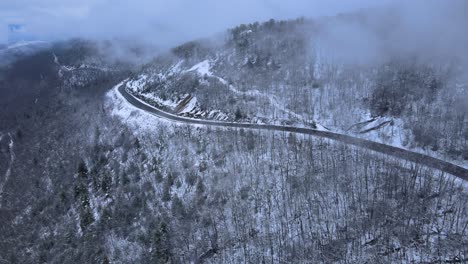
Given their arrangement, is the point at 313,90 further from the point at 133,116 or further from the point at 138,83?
the point at 138,83

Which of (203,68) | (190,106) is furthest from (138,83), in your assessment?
(190,106)

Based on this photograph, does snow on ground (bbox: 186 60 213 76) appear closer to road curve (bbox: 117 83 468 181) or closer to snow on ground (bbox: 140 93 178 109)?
snow on ground (bbox: 140 93 178 109)

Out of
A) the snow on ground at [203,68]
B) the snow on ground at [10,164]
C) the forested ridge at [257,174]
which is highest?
the snow on ground at [203,68]

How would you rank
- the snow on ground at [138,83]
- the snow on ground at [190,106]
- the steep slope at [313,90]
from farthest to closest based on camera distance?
1. the snow on ground at [138,83]
2. the snow on ground at [190,106]
3. the steep slope at [313,90]

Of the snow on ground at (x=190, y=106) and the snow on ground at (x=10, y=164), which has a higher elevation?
the snow on ground at (x=190, y=106)

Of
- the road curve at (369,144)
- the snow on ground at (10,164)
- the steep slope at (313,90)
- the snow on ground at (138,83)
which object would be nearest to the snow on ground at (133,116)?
the road curve at (369,144)

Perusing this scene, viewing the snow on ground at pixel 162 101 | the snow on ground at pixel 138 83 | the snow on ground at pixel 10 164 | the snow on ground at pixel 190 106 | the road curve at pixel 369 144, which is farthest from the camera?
the snow on ground at pixel 138 83

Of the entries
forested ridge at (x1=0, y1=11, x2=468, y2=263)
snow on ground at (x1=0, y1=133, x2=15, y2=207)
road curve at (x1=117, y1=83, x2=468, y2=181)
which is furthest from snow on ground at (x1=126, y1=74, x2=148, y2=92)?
snow on ground at (x1=0, y1=133, x2=15, y2=207)

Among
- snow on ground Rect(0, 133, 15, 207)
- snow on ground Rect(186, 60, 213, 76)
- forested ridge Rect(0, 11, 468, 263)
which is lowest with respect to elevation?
snow on ground Rect(0, 133, 15, 207)

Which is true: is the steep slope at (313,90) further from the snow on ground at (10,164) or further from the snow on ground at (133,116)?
the snow on ground at (10,164)

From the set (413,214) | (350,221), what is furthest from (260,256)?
(413,214)

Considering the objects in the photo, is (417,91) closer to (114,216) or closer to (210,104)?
(210,104)
